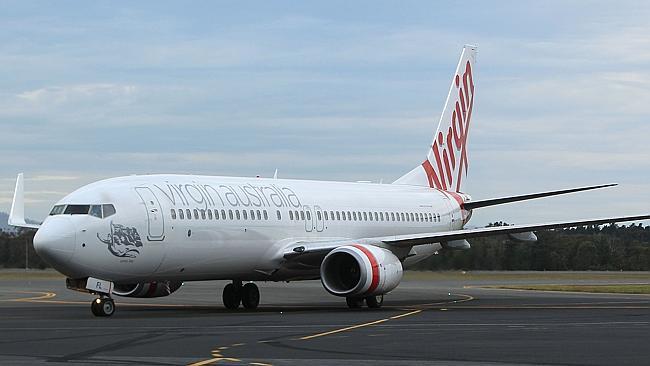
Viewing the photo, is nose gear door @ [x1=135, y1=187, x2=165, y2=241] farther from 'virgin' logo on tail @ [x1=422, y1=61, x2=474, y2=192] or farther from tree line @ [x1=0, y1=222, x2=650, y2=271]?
tree line @ [x1=0, y1=222, x2=650, y2=271]

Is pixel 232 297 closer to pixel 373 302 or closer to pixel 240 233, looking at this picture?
pixel 240 233

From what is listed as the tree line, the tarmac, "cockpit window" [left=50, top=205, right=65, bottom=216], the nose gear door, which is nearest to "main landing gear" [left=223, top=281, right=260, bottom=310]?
the tarmac

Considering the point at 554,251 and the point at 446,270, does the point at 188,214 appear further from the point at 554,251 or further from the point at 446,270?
the point at 554,251

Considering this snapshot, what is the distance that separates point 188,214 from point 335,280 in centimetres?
495

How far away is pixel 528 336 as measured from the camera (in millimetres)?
23844

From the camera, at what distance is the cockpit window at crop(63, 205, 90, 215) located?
32812mm

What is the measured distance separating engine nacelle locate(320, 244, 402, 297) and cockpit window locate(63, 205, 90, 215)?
743 cm

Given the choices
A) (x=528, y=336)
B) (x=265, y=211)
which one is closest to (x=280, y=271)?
(x=265, y=211)

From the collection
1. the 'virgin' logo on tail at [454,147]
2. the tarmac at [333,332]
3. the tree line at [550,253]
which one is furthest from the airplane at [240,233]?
the tree line at [550,253]

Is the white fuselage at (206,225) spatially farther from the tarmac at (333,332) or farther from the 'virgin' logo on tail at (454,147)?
the 'virgin' logo on tail at (454,147)

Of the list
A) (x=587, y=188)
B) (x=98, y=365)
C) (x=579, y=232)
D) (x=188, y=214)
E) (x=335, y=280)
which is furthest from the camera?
(x=579, y=232)

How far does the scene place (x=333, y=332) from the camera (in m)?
25.2

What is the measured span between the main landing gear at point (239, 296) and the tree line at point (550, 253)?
27234 mm

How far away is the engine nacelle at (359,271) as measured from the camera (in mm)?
36344
